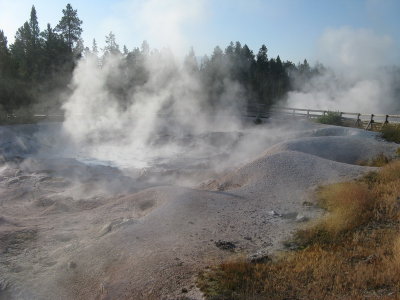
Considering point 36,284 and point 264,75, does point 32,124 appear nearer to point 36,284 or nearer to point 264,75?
point 36,284

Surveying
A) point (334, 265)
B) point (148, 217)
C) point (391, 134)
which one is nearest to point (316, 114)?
point (391, 134)

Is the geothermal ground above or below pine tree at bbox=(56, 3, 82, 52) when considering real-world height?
below

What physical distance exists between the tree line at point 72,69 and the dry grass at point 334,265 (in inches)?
779

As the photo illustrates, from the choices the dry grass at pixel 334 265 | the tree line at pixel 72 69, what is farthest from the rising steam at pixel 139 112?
the dry grass at pixel 334 265

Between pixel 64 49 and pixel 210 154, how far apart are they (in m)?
24.3

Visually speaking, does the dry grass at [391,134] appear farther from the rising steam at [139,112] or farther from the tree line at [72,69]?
the tree line at [72,69]

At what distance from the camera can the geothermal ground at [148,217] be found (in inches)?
230

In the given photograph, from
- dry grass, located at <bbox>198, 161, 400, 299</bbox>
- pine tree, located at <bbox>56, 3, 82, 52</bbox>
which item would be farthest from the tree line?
dry grass, located at <bbox>198, 161, 400, 299</bbox>

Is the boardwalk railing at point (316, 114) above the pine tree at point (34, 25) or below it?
below

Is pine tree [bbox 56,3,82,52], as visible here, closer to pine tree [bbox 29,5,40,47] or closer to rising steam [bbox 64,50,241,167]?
pine tree [bbox 29,5,40,47]

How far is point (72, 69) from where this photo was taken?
32.7 meters

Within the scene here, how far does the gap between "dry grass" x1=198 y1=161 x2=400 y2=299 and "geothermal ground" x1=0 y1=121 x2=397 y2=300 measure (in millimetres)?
404

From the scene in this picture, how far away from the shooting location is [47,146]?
2030 cm

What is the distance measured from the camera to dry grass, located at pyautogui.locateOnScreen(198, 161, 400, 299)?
5.06m
